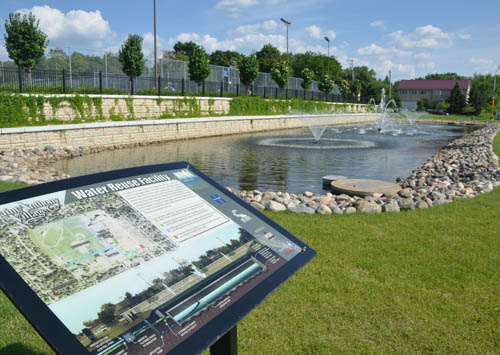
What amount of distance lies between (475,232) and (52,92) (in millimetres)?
Answer: 21804

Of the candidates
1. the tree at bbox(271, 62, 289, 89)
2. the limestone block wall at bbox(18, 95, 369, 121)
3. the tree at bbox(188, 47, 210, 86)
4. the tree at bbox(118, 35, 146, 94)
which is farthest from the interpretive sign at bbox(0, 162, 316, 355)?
the tree at bbox(271, 62, 289, 89)

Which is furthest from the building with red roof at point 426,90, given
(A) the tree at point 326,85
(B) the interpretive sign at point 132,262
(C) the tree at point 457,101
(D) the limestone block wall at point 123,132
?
(B) the interpretive sign at point 132,262

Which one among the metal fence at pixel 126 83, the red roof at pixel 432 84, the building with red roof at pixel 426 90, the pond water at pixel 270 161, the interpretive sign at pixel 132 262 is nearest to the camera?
the interpretive sign at pixel 132 262

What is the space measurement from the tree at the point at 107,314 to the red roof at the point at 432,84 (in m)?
125

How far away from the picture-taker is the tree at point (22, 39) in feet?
80.5

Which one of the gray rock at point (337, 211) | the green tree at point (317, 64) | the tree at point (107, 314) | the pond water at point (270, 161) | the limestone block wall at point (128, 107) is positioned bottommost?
the pond water at point (270, 161)

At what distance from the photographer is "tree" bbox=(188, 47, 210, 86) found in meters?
34.2

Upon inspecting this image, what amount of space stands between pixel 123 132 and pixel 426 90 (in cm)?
11159

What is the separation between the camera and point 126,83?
31.2 m

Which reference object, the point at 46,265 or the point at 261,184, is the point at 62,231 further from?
the point at 261,184

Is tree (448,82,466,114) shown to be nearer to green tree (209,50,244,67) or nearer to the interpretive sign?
green tree (209,50,244,67)

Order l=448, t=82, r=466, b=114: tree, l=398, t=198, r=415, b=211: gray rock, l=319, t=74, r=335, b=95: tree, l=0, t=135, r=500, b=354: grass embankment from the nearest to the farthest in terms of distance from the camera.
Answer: l=0, t=135, r=500, b=354: grass embankment
l=398, t=198, r=415, b=211: gray rock
l=319, t=74, r=335, b=95: tree
l=448, t=82, r=466, b=114: tree

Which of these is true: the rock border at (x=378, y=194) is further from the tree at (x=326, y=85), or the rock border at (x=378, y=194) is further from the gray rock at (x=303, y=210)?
the tree at (x=326, y=85)

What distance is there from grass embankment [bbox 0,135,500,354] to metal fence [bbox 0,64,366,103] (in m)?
20.5
